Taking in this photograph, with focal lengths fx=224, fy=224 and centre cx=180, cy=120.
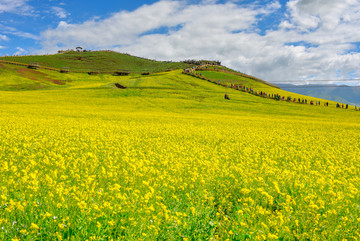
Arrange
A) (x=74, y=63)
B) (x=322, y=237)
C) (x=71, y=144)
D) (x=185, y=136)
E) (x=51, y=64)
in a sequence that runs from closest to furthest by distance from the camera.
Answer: (x=322, y=237)
(x=71, y=144)
(x=185, y=136)
(x=51, y=64)
(x=74, y=63)

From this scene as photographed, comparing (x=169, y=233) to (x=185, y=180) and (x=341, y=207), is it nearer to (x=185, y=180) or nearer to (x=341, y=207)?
(x=185, y=180)

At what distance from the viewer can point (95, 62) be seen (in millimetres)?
142875

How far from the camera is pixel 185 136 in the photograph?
645 inches

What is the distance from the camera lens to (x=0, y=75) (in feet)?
240

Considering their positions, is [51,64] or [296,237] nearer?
[296,237]

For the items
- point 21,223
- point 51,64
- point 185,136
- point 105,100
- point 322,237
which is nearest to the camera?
point 21,223

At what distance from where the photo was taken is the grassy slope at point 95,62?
124m

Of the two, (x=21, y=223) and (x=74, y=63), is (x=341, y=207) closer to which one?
(x=21, y=223)

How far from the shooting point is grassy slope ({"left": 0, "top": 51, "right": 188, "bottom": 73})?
124 metres

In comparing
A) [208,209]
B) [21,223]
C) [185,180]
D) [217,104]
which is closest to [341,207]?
[208,209]

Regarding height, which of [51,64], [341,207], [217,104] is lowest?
[341,207]

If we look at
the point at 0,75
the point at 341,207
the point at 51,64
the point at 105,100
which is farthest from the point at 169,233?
the point at 51,64

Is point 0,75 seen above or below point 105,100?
above

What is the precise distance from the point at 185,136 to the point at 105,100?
36.1m
